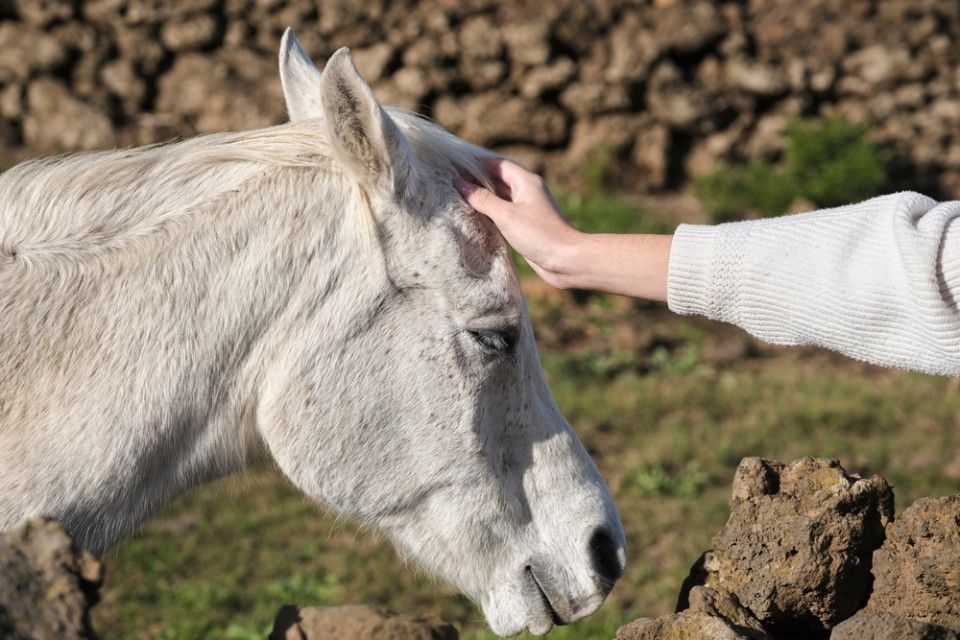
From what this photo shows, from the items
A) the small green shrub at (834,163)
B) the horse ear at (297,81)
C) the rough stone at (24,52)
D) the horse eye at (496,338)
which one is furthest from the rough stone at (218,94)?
the horse eye at (496,338)

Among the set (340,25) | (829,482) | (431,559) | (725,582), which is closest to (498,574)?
(431,559)

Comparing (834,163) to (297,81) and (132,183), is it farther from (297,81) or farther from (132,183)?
(132,183)

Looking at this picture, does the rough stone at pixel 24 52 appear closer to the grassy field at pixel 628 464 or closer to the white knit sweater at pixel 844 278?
the grassy field at pixel 628 464

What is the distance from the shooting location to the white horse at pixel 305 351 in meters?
2.14

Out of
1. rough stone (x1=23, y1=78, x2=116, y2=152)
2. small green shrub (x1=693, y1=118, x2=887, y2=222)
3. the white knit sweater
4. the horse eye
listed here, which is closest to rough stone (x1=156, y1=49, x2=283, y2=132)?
rough stone (x1=23, y1=78, x2=116, y2=152)

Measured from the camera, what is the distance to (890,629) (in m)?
1.88

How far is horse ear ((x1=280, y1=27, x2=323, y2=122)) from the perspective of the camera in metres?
2.65

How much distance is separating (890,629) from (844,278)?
0.69 m

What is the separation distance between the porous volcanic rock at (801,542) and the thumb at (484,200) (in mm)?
758

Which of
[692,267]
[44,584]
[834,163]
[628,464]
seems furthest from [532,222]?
[834,163]

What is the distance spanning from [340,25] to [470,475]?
22.8 ft

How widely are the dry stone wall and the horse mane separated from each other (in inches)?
246

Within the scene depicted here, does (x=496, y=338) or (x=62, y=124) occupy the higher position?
(x=496, y=338)

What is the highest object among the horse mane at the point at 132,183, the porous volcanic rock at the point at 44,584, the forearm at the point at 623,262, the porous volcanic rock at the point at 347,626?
the horse mane at the point at 132,183
